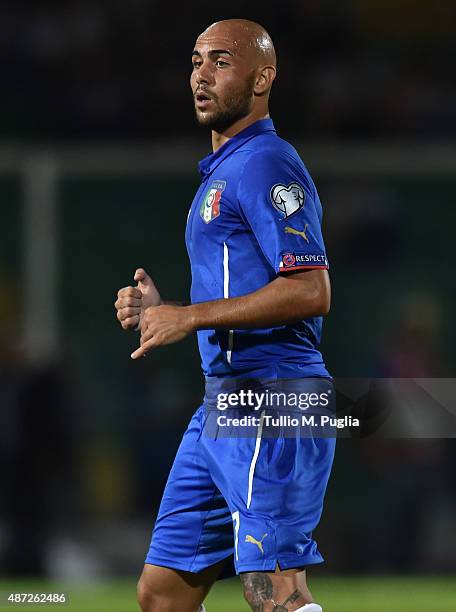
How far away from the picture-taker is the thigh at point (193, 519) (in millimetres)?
4082

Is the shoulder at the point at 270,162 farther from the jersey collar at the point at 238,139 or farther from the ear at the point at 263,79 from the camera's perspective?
the ear at the point at 263,79

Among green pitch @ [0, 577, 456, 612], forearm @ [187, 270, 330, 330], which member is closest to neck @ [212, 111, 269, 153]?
forearm @ [187, 270, 330, 330]

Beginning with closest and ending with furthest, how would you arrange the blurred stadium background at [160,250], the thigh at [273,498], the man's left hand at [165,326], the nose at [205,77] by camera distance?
the man's left hand at [165,326], the thigh at [273,498], the nose at [205,77], the blurred stadium background at [160,250]

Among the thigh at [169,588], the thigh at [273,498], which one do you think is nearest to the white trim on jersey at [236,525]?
the thigh at [273,498]

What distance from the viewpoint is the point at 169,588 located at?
13.6 ft

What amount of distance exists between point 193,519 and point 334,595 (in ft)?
12.9

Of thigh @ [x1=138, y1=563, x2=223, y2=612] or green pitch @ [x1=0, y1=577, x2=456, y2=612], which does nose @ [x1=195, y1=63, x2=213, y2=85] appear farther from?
green pitch @ [x1=0, y1=577, x2=456, y2=612]

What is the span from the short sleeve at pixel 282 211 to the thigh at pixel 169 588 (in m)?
1.08

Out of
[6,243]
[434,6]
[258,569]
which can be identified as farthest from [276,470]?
[434,6]

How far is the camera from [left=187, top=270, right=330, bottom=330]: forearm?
3.67m

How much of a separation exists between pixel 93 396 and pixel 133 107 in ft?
8.85

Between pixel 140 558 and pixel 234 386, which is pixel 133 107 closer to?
pixel 140 558

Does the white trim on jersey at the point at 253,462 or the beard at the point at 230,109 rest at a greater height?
the beard at the point at 230,109

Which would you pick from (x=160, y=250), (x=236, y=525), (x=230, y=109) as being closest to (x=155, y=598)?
(x=236, y=525)
